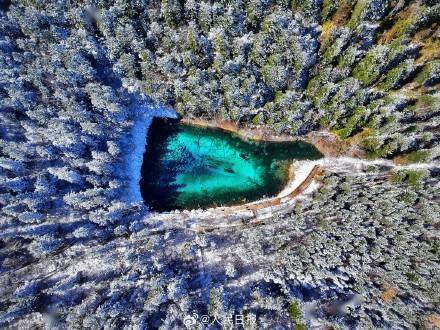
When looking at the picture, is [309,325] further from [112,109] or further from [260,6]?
[260,6]

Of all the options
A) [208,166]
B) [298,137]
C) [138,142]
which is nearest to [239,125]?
[208,166]

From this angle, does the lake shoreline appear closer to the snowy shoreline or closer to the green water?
the green water

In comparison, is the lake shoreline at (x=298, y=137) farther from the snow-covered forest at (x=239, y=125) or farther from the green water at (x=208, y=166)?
the snow-covered forest at (x=239, y=125)

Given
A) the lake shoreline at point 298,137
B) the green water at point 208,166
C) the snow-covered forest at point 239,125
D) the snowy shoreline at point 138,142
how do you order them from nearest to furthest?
the snow-covered forest at point 239,125 < the snowy shoreline at point 138,142 < the green water at point 208,166 < the lake shoreline at point 298,137

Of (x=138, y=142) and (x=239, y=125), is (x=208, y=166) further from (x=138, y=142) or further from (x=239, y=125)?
(x=138, y=142)

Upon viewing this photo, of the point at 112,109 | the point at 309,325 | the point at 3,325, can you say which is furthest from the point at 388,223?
the point at 3,325

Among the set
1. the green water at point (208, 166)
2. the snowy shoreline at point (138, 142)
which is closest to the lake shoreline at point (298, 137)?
the green water at point (208, 166)
